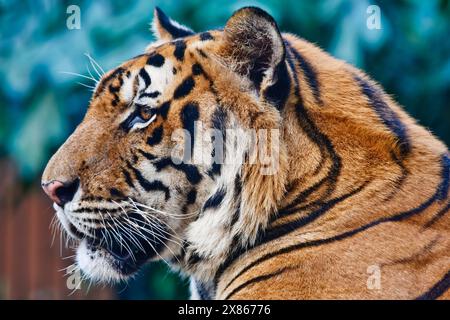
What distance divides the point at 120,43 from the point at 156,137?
125 centimetres

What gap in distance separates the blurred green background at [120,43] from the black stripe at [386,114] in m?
0.98

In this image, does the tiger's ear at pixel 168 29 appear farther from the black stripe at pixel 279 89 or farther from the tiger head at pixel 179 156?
the black stripe at pixel 279 89

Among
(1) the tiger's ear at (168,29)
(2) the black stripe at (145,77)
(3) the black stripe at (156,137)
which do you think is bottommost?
(3) the black stripe at (156,137)

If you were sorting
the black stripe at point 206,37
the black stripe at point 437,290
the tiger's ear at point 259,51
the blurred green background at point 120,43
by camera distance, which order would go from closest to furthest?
the black stripe at point 437,290 → the tiger's ear at point 259,51 → the black stripe at point 206,37 → the blurred green background at point 120,43

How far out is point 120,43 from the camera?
9.95 ft

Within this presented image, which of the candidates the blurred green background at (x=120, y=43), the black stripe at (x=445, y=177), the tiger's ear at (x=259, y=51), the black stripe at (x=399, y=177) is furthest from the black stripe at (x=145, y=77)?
the blurred green background at (x=120, y=43)

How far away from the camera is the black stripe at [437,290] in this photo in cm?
167

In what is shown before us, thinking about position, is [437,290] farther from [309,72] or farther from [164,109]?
[164,109]

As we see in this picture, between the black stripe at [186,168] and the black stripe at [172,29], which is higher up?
the black stripe at [172,29]

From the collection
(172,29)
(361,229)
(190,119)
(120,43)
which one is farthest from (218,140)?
(120,43)

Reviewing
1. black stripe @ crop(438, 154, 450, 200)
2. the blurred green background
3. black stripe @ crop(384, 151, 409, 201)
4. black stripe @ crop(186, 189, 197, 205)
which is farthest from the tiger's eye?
the blurred green background

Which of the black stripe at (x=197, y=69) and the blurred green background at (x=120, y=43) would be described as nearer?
the black stripe at (x=197, y=69)

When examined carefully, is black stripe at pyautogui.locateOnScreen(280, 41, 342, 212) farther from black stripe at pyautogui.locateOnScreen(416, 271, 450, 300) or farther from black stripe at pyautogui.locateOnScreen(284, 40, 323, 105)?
black stripe at pyautogui.locateOnScreen(416, 271, 450, 300)
